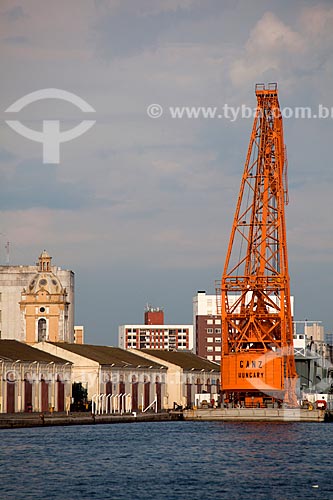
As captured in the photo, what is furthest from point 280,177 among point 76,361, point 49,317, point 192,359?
point 192,359

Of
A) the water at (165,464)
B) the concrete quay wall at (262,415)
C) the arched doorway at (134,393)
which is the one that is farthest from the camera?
the arched doorway at (134,393)

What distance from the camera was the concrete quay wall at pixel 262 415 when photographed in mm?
125062

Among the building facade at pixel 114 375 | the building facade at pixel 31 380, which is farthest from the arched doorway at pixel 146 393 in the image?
the building facade at pixel 31 380

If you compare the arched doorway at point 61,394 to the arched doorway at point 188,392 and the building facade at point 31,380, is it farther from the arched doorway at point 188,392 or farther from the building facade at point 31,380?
the arched doorway at point 188,392

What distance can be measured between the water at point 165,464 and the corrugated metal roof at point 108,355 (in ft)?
126

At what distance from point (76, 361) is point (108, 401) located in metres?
6.08

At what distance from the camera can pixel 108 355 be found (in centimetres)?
15738

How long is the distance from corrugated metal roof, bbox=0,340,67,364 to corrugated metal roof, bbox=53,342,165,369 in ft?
19.9

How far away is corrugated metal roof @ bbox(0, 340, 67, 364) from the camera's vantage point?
129250 mm

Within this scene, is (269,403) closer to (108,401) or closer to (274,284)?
(274,284)

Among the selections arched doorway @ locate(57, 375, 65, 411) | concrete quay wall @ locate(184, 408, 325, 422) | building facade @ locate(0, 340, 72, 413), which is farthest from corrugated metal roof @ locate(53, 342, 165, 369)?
concrete quay wall @ locate(184, 408, 325, 422)

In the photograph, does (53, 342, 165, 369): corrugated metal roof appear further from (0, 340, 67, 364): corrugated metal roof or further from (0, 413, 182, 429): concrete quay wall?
(0, 413, 182, 429): concrete quay wall

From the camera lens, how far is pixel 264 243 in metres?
131

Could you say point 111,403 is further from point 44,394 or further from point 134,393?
point 44,394
